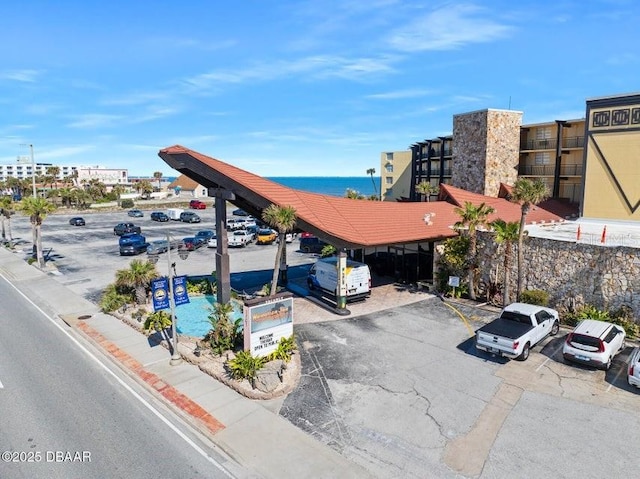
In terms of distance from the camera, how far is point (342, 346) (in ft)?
66.5

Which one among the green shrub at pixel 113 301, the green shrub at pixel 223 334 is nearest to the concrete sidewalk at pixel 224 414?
the green shrub at pixel 113 301

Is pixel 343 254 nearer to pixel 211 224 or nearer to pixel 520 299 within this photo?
pixel 520 299

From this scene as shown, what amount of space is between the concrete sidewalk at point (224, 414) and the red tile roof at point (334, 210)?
9503 millimetres

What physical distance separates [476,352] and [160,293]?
14754mm

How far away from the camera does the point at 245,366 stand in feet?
54.8

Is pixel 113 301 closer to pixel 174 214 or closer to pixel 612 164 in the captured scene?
pixel 612 164

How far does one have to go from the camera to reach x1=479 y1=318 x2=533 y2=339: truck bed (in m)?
18.3

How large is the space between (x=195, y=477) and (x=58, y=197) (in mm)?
114684

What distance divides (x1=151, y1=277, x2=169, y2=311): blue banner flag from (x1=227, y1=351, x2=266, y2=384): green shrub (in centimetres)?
458

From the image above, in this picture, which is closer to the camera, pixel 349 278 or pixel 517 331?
pixel 517 331

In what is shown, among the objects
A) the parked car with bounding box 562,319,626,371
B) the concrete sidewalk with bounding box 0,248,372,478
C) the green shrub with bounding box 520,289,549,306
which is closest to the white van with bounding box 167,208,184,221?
the concrete sidewalk with bounding box 0,248,372,478

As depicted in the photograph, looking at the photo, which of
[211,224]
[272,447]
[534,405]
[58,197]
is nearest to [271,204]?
[272,447]

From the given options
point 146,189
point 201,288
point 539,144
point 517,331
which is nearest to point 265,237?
point 201,288

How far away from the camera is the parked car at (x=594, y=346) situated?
17125 mm
